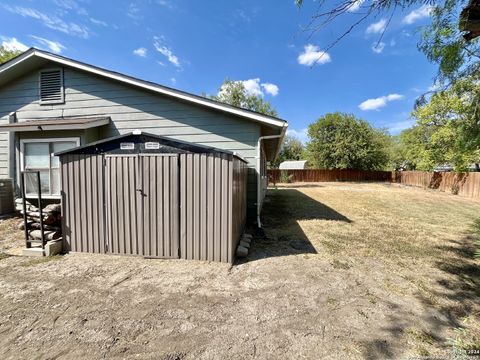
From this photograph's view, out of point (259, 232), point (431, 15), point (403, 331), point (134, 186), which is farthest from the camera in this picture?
point (259, 232)

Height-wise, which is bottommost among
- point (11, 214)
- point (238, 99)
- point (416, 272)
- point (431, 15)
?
point (416, 272)

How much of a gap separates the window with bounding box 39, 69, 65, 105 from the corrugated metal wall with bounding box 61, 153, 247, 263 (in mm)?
4178

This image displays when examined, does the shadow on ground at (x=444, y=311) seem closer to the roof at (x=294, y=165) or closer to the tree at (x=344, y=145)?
the tree at (x=344, y=145)

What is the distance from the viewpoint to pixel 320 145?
2867cm

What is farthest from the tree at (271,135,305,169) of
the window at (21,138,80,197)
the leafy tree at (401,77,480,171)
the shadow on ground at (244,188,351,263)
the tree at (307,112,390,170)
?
the window at (21,138,80,197)

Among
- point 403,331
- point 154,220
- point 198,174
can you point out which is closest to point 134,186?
point 154,220

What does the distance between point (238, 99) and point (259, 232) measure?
24.4m

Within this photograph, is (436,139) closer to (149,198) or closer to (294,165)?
(294,165)

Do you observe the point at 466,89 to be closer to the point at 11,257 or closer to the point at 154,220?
the point at 154,220

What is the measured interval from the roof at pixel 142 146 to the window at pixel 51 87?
4174 mm

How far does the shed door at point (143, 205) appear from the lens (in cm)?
408

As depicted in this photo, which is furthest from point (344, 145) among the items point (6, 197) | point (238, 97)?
point (6, 197)

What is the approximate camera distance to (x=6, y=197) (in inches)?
261

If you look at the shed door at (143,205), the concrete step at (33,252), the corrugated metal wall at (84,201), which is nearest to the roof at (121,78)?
the shed door at (143,205)
